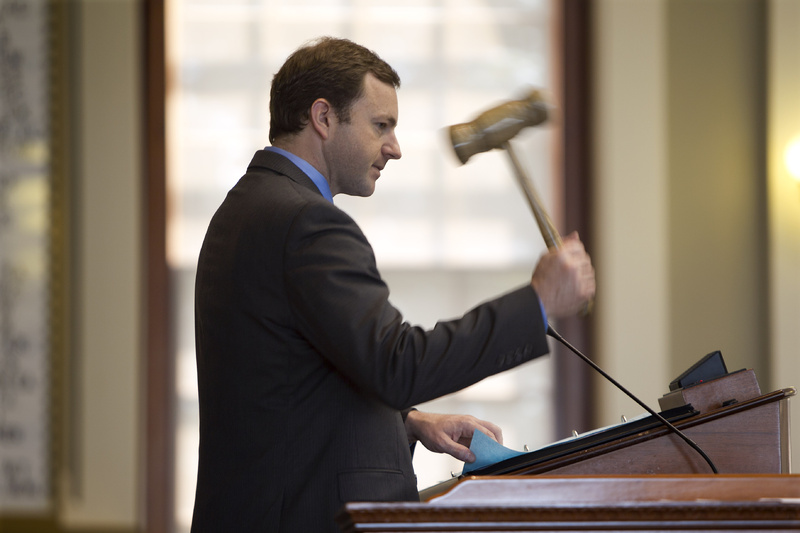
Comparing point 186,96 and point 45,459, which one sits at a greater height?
point 186,96

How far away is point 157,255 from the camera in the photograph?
148 inches

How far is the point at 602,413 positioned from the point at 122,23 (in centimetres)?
275

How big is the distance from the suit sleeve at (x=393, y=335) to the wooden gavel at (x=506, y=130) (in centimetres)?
23

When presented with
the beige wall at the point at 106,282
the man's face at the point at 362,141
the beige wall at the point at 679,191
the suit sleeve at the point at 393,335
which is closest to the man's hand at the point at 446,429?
the suit sleeve at the point at 393,335

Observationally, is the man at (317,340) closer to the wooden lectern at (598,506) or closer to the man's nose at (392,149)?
the man's nose at (392,149)

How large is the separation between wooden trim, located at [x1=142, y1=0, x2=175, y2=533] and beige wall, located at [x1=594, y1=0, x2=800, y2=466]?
6.42ft

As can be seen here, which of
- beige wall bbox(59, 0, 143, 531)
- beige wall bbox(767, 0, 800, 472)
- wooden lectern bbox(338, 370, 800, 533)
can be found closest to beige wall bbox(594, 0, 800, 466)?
beige wall bbox(767, 0, 800, 472)

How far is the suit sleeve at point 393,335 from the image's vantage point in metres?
1.20

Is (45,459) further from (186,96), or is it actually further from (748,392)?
(748,392)

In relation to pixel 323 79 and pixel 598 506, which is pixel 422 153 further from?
pixel 598 506

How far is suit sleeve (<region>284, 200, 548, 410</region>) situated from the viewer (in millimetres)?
1198

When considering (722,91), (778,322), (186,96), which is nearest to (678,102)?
(722,91)

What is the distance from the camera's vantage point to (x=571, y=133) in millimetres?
3758

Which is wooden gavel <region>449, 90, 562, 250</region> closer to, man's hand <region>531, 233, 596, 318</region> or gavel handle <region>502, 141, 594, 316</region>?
gavel handle <region>502, 141, 594, 316</region>
